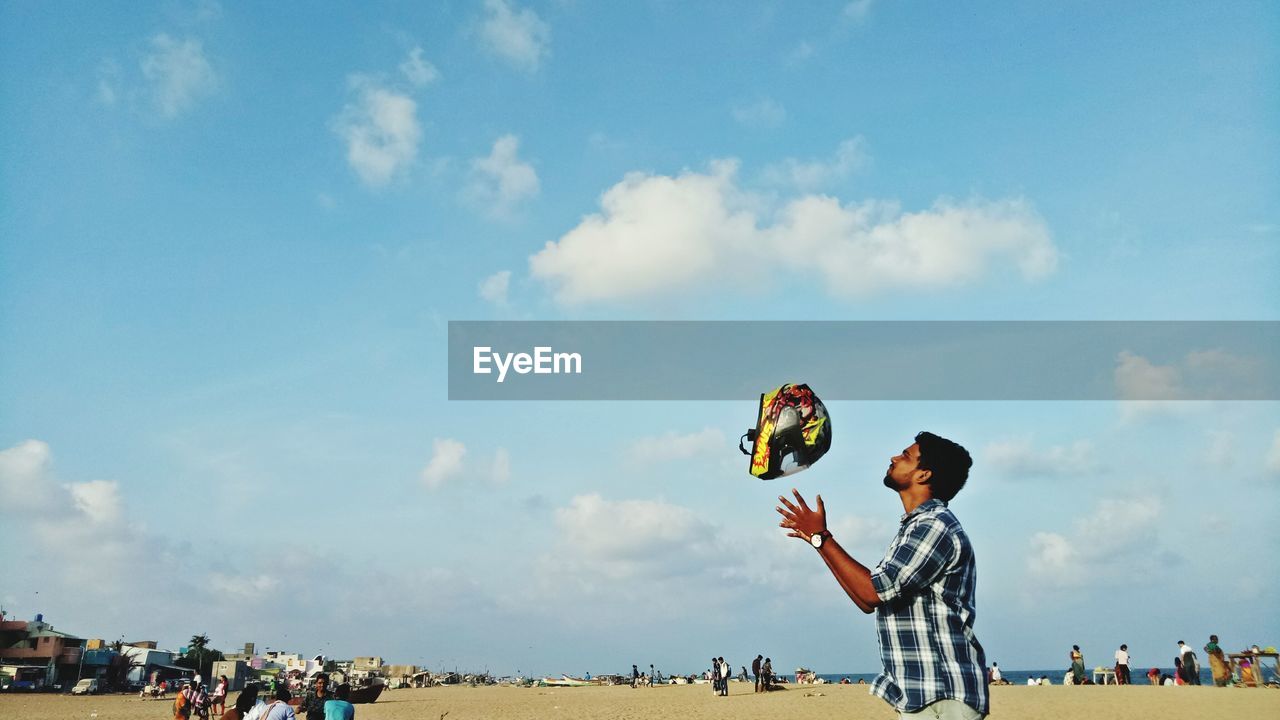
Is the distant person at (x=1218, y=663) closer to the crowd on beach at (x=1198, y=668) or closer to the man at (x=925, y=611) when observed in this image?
the crowd on beach at (x=1198, y=668)

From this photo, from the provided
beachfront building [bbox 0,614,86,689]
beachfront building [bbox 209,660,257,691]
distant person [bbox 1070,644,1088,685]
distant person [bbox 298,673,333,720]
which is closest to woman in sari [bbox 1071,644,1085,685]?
distant person [bbox 1070,644,1088,685]

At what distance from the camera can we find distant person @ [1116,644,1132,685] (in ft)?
97.8

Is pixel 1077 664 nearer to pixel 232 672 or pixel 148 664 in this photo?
pixel 232 672

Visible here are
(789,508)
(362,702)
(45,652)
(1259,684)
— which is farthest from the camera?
(45,652)

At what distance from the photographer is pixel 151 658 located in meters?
92.9

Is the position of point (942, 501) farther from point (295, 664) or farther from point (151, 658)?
point (295, 664)

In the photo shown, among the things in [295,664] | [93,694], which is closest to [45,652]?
[93,694]

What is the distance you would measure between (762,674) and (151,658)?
261 feet

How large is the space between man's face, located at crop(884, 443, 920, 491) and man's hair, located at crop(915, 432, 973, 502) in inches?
1.0

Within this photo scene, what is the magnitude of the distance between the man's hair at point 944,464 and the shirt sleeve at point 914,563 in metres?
0.33

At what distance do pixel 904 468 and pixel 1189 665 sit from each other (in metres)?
31.4

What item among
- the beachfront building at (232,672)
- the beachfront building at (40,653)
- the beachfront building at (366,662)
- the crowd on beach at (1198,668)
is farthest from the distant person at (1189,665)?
the beachfront building at (366,662)

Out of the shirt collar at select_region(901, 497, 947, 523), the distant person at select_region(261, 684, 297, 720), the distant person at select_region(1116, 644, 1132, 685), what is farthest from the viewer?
the distant person at select_region(1116, 644, 1132, 685)

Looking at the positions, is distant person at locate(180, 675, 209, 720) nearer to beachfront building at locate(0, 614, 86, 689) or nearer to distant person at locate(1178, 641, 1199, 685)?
distant person at locate(1178, 641, 1199, 685)
